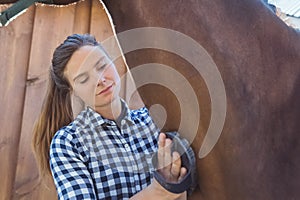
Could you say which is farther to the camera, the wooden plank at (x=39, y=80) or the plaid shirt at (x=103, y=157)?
the wooden plank at (x=39, y=80)

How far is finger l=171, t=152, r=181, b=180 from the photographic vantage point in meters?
0.61

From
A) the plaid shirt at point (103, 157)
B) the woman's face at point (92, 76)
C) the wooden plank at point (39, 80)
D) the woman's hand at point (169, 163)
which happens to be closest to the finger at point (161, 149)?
the woman's hand at point (169, 163)

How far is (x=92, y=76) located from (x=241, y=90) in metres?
0.39

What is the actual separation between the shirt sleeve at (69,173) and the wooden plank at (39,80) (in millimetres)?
406

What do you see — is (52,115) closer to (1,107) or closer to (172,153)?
(1,107)

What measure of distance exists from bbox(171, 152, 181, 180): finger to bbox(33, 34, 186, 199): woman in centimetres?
24

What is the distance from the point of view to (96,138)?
958 mm

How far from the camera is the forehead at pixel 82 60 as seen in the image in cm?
94

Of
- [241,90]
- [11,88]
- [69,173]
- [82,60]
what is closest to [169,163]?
[241,90]

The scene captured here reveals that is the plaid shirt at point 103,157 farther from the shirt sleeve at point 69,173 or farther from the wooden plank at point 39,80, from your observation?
the wooden plank at point 39,80

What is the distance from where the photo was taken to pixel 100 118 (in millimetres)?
969

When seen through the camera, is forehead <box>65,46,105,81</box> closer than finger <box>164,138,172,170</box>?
No

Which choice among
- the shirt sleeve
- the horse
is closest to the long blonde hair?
the shirt sleeve

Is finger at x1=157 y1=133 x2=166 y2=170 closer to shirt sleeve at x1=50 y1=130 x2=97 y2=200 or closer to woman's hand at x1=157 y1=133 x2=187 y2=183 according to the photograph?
woman's hand at x1=157 y1=133 x2=187 y2=183
